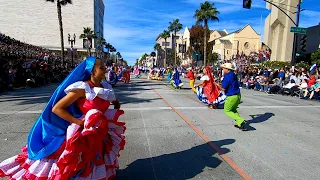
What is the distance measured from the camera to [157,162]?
168 inches

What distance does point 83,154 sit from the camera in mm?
2775

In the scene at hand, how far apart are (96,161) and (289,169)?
3.03 m

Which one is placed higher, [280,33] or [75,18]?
[75,18]

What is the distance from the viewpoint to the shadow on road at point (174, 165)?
12.3 feet

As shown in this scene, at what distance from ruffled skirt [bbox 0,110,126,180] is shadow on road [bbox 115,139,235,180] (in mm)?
819

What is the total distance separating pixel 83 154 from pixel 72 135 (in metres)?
0.27

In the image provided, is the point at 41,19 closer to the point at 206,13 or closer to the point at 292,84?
the point at 206,13

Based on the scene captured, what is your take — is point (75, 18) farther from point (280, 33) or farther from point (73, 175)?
point (73, 175)

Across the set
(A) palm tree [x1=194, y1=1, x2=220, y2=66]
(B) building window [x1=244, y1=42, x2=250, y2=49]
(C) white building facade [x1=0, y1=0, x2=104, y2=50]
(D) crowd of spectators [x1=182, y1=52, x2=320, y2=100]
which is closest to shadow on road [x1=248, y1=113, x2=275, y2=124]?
(D) crowd of spectators [x1=182, y1=52, x2=320, y2=100]

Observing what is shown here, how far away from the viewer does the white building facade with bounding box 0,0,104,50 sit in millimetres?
91688

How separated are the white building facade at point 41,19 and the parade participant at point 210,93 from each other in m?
88.2

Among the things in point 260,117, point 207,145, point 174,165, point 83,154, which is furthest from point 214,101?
point 83,154

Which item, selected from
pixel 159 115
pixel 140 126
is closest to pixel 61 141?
pixel 140 126

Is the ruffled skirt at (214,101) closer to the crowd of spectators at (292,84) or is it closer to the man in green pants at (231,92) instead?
the man in green pants at (231,92)
